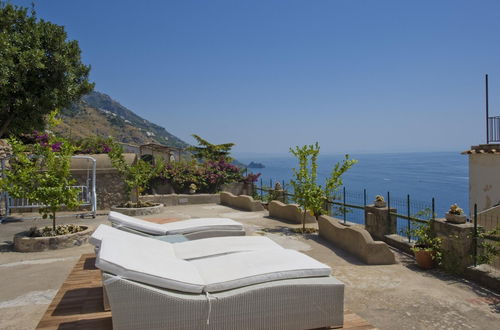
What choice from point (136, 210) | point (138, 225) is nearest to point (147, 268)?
point (138, 225)

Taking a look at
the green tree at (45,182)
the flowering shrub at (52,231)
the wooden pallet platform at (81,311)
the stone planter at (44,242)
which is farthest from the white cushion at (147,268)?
the flowering shrub at (52,231)

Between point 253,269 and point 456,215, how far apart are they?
5175 mm

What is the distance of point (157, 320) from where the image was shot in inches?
116

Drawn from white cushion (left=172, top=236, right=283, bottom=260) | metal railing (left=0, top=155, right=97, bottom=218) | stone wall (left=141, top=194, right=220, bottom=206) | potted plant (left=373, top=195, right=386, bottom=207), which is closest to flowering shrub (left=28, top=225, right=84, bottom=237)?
metal railing (left=0, top=155, right=97, bottom=218)

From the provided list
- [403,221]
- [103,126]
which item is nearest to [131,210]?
[403,221]

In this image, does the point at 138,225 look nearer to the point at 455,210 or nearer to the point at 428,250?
the point at 428,250

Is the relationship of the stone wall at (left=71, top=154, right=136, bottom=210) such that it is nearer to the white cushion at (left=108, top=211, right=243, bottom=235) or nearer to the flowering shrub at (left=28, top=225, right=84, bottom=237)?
the flowering shrub at (left=28, top=225, right=84, bottom=237)

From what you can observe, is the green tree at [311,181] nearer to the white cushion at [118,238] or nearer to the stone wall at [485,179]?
the stone wall at [485,179]

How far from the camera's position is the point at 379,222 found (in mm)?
9734

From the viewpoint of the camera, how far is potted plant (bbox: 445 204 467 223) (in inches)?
275

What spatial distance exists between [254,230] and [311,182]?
208cm

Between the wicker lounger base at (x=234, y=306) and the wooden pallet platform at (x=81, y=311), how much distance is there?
31cm

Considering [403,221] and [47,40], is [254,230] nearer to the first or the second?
[403,221]

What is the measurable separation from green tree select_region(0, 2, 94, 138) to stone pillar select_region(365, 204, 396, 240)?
12094 mm
